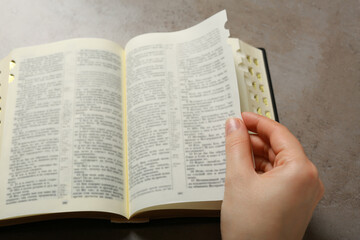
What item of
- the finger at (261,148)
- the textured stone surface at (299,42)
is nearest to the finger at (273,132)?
the finger at (261,148)

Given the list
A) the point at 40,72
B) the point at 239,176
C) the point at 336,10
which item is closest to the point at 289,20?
the point at 336,10

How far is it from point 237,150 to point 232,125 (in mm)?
62

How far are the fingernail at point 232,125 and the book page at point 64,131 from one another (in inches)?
9.0

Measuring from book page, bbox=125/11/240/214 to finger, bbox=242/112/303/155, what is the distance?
40 mm

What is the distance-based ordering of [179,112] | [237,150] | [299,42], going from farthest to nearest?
[299,42], [179,112], [237,150]

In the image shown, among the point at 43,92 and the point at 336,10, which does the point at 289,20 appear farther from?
the point at 43,92

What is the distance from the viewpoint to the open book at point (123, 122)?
0.63 metres

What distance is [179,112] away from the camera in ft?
2.26

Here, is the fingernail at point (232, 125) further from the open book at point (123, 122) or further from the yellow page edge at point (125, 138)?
the yellow page edge at point (125, 138)

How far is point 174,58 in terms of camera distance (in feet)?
2.43

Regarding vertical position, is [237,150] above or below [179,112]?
below

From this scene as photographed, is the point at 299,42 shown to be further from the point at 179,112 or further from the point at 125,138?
the point at 125,138

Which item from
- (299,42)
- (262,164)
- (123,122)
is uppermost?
(299,42)

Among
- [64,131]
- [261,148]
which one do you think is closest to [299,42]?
[261,148]
